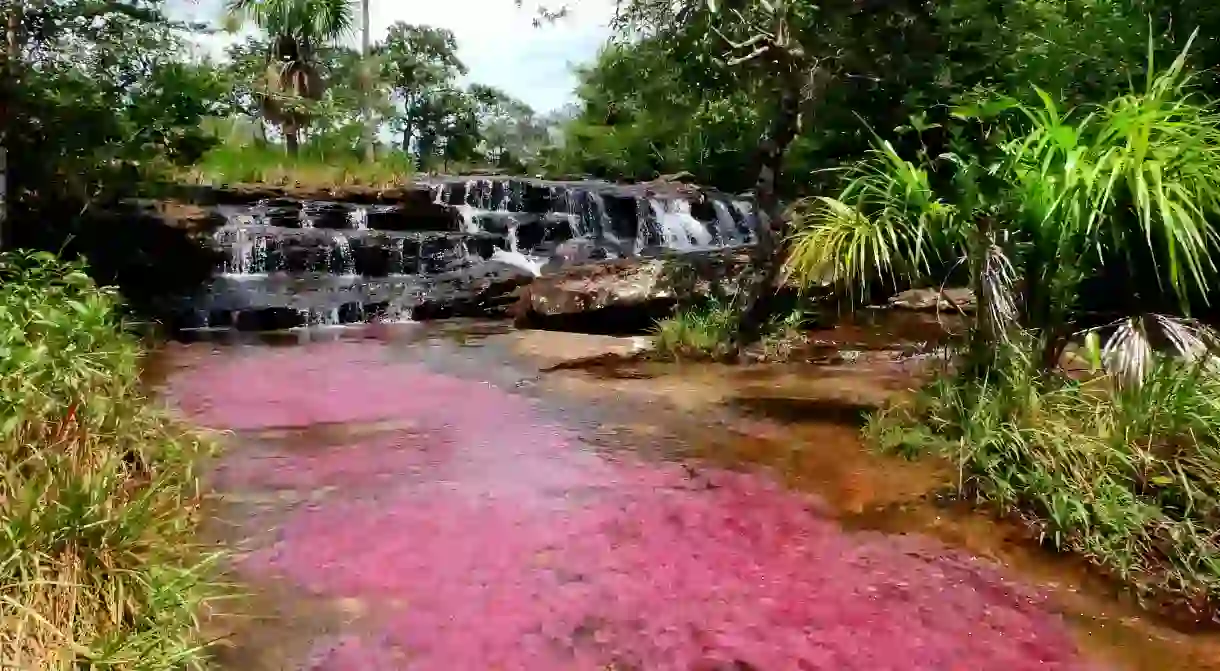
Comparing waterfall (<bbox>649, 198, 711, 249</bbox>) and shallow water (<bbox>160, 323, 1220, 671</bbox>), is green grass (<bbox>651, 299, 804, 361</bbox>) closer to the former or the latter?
shallow water (<bbox>160, 323, 1220, 671</bbox>)

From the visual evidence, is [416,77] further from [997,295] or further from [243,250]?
[997,295]

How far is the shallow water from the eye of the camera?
8.75 ft

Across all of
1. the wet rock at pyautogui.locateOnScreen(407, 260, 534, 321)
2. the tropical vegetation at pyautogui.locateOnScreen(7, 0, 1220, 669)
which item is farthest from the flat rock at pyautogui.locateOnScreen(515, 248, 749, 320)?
the wet rock at pyautogui.locateOnScreen(407, 260, 534, 321)

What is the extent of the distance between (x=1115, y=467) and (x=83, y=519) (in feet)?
12.2

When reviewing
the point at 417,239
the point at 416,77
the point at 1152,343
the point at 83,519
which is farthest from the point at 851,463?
the point at 416,77

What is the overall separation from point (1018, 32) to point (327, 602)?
11845mm

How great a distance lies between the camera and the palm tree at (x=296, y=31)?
19.3 meters

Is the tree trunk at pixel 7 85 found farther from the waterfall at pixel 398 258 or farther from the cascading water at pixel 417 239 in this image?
the waterfall at pixel 398 258

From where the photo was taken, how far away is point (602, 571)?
10.5ft

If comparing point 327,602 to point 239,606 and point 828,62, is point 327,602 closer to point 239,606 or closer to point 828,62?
point 239,606

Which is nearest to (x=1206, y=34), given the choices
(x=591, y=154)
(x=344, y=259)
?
(x=344, y=259)

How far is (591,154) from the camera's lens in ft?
84.9

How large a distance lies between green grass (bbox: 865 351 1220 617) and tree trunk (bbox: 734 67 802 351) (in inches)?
145

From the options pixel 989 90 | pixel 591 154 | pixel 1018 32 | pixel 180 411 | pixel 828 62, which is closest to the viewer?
pixel 180 411
